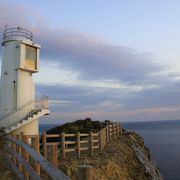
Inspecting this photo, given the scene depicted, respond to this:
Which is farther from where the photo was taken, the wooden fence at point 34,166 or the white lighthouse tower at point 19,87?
the white lighthouse tower at point 19,87

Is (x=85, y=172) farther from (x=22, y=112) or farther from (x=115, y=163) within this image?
(x=22, y=112)

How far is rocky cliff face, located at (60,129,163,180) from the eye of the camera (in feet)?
58.9

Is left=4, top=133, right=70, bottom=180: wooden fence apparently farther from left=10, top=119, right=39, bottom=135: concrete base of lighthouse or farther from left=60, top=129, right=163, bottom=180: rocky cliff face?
left=10, top=119, right=39, bottom=135: concrete base of lighthouse

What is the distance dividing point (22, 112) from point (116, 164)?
7.77 meters

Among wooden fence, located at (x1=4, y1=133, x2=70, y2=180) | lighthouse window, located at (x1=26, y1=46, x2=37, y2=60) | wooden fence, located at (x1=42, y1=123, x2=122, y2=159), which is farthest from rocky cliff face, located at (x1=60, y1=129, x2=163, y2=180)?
lighthouse window, located at (x1=26, y1=46, x2=37, y2=60)

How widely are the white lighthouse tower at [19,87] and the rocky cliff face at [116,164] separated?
5.86m

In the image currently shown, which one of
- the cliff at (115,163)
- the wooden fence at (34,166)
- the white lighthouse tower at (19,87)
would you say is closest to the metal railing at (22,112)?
the white lighthouse tower at (19,87)

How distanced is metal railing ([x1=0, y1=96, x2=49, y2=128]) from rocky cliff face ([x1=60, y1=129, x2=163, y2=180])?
5.88 m

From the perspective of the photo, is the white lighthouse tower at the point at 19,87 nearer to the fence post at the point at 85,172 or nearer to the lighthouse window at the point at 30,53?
the lighthouse window at the point at 30,53

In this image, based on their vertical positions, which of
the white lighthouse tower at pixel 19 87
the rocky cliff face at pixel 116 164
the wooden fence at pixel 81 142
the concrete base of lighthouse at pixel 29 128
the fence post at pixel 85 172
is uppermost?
the white lighthouse tower at pixel 19 87

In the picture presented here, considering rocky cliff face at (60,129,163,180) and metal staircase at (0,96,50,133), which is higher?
metal staircase at (0,96,50,133)

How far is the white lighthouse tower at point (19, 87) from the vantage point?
2377cm

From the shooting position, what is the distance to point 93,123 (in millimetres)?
37219

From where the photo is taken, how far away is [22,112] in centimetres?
2397
